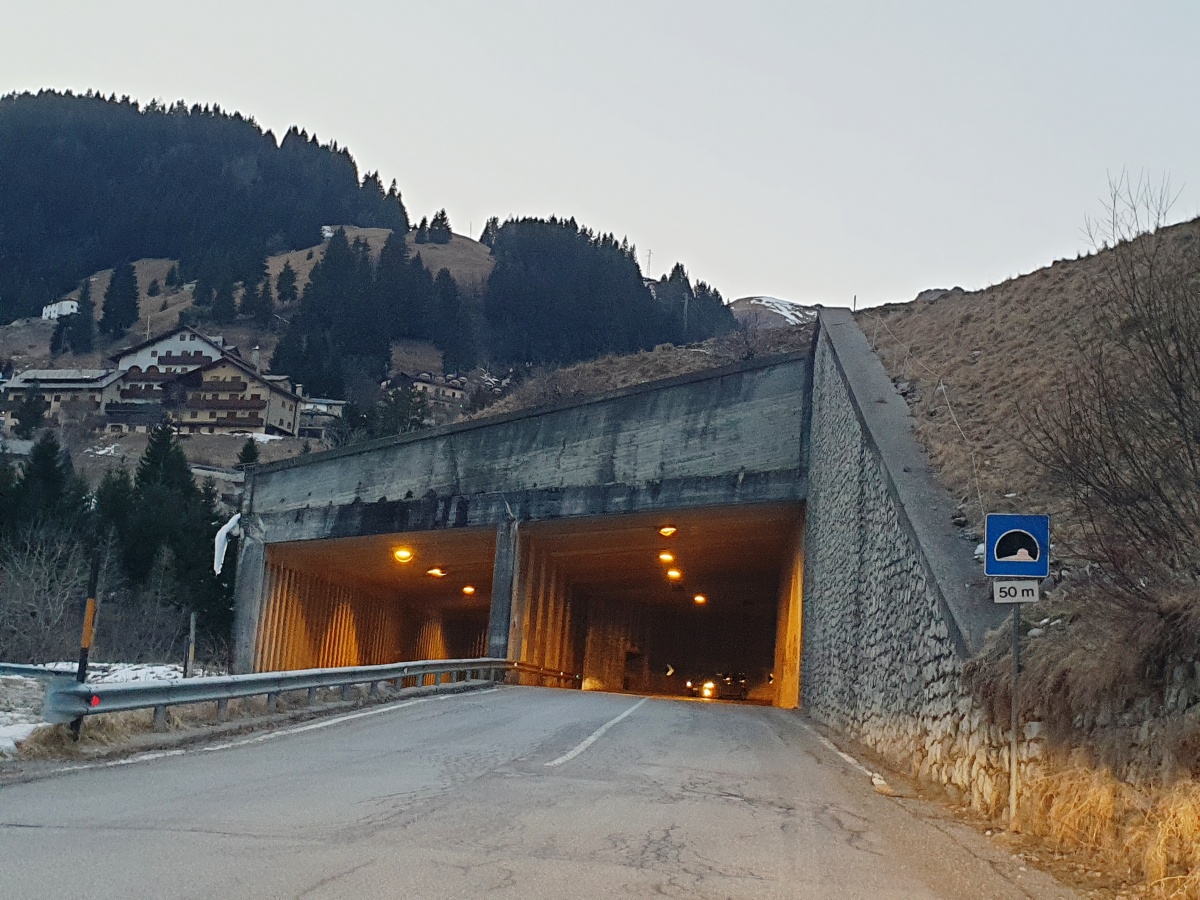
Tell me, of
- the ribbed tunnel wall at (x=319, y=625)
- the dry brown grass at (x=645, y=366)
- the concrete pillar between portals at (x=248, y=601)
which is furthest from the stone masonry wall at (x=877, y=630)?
the dry brown grass at (x=645, y=366)

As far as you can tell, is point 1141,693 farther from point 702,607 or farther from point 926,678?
point 702,607

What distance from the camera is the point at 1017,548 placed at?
30.7 feet

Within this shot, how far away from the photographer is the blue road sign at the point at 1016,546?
9.28 m

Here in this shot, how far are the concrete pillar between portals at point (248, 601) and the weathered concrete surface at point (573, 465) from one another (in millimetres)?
808

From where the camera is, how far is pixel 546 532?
31109 mm

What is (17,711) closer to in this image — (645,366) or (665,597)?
(665,597)

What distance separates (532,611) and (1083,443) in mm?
23641

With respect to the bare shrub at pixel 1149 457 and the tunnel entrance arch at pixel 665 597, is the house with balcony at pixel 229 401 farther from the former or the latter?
the bare shrub at pixel 1149 457

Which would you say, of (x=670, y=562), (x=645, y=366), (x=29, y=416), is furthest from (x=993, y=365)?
(x=29, y=416)

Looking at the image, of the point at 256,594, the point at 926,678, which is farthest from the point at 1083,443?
the point at 256,594

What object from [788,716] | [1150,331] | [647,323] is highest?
[647,323]

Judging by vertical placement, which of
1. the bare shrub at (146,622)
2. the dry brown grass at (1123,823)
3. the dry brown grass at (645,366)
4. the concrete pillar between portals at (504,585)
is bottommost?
the bare shrub at (146,622)

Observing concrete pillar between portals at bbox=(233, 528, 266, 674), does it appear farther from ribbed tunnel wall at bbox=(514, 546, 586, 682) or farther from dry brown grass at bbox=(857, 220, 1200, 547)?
dry brown grass at bbox=(857, 220, 1200, 547)

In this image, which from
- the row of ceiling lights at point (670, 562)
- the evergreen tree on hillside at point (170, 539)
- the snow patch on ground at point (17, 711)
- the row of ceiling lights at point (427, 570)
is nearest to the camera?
the snow patch on ground at point (17, 711)
